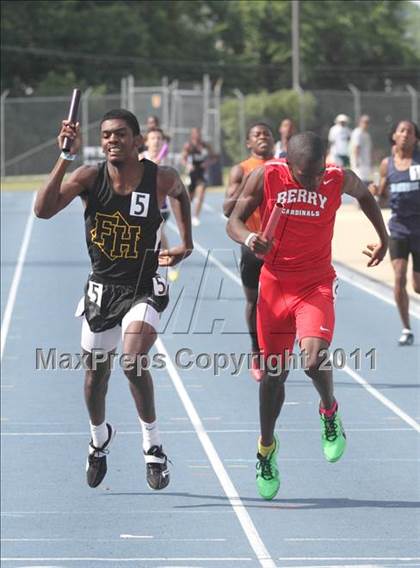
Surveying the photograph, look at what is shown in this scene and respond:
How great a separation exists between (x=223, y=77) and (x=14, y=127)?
20796 mm

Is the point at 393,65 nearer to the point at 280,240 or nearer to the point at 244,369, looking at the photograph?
the point at 244,369

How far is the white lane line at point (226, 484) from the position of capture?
1677 cm

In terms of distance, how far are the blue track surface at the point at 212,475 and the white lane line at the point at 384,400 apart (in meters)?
0.03

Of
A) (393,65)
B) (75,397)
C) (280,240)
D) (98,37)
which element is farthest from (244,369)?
(393,65)

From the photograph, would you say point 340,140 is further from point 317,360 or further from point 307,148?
point 307,148

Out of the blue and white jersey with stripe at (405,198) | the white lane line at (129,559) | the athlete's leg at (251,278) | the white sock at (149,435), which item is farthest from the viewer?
the white lane line at (129,559)

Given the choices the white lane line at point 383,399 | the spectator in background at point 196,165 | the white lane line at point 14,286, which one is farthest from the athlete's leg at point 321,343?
the spectator in background at point 196,165

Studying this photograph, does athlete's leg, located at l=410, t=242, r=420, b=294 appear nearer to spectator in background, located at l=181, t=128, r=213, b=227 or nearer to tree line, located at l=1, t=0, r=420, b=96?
spectator in background, located at l=181, t=128, r=213, b=227

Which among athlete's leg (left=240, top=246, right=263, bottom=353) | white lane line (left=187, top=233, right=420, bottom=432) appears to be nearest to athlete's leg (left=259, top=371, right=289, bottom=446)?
athlete's leg (left=240, top=246, right=263, bottom=353)

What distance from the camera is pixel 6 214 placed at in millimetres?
42094

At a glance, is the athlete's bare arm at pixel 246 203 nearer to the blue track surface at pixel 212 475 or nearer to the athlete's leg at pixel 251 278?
the athlete's leg at pixel 251 278

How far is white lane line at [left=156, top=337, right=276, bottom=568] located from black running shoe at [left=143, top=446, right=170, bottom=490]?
7.03 metres

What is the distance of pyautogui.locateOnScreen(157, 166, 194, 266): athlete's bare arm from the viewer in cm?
864

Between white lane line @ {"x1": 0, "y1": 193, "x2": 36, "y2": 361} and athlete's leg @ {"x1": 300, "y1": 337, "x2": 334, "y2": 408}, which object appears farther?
white lane line @ {"x1": 0, "y1": 193, "x2": 36, "y2": 361}
